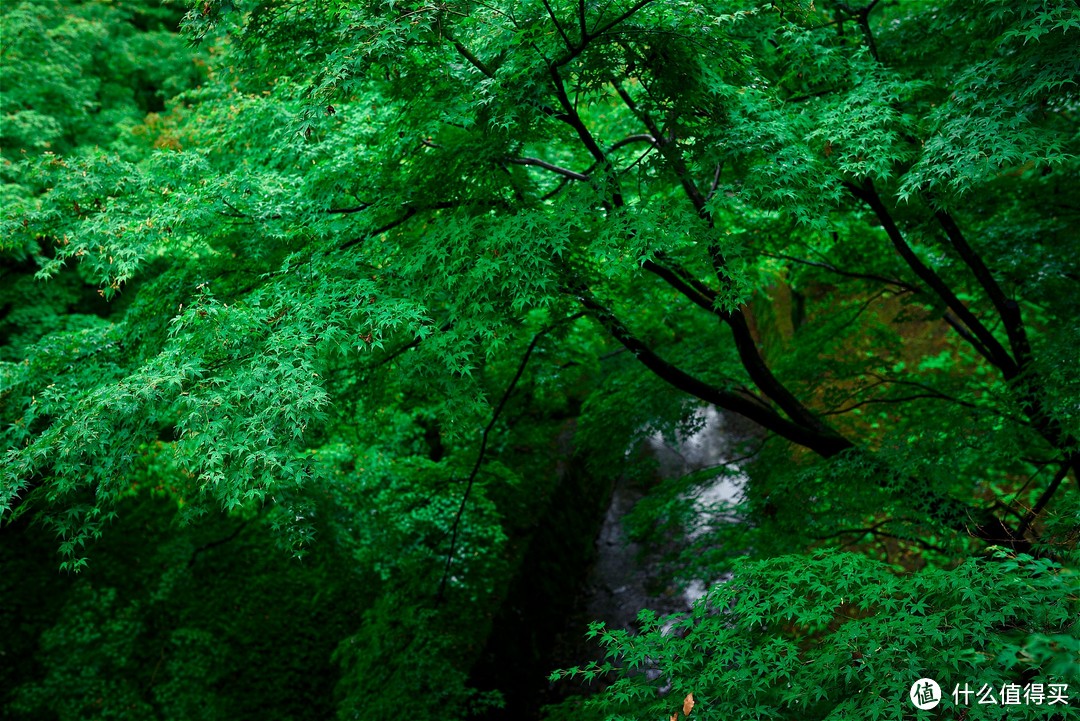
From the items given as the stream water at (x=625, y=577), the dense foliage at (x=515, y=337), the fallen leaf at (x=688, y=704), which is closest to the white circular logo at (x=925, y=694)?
the dense foliage at (x=515, y=337)

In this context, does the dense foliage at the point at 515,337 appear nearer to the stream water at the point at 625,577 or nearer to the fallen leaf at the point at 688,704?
the fallen leaf at the point at 688,704

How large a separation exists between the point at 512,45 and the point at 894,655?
3508 mm

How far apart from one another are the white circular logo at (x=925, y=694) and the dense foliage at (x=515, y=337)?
34 millimetres

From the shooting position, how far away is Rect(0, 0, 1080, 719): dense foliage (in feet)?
9.86

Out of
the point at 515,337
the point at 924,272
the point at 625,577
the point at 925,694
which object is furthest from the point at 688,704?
the point at 625,577

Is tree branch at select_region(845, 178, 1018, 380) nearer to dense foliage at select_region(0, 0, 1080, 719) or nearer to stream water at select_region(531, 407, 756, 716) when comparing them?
dense foliage at select_region(0, 0, 1080, 719)

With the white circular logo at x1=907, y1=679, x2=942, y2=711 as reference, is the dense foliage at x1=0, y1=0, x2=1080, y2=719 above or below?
above

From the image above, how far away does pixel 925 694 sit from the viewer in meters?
2.19

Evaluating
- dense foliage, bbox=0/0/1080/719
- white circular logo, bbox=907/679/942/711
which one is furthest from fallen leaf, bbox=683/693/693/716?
white circular logo, bbox=907/679/942/711

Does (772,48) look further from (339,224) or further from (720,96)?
(339,224)

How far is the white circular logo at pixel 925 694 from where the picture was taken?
2.17m

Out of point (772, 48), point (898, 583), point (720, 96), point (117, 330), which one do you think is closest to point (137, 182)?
point (117, 330)

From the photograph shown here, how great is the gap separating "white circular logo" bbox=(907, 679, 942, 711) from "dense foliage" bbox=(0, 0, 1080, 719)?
0.11 ft

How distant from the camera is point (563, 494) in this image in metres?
10.1
